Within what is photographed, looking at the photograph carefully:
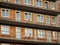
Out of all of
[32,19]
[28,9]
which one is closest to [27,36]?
[32,19]

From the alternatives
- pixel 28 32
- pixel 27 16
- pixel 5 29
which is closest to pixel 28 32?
pixel 28 32

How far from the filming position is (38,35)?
456 inches

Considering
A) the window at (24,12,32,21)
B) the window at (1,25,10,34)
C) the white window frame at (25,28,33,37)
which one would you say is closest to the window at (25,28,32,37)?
the white window frame at (25,28,33,37)

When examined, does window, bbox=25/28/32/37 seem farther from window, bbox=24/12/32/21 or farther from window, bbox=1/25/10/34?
window, bbox=1/25/10/34

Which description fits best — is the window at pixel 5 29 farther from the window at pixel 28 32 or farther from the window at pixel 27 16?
the window at pixel 27 16

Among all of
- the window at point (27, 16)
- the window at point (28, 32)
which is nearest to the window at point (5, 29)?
the window at point (28, 32)

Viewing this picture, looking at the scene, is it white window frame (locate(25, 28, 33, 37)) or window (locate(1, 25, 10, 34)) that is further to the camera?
white window frame (locate(25, 28, 33, 37))

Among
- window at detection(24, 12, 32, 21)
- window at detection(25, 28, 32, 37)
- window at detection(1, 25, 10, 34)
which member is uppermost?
window at detection(24, 12, 32, 21)

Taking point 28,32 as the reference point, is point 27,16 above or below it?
above

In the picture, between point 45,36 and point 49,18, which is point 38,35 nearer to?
point 45,36

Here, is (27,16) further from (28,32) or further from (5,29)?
(5,29)

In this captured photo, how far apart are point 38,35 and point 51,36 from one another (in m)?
1.10

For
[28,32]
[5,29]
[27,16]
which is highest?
[27,16]

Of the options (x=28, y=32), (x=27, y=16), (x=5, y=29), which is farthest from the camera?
(x=27, y=16)
